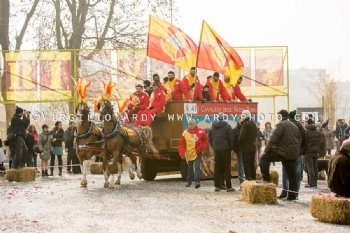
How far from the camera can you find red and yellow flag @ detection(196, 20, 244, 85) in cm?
2228

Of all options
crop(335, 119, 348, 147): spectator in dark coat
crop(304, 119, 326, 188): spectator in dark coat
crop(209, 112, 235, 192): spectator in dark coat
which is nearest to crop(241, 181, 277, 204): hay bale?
crop(209, 112, 235, 192): spectator in dark coat

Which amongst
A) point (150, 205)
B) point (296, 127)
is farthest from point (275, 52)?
point (150, 205)

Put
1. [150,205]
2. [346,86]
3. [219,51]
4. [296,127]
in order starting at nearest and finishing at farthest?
1. [150,205]
2. [296,127]
3. [219,51]
4. [346,86]

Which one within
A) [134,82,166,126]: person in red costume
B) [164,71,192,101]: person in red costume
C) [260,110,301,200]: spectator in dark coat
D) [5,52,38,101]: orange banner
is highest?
[5,52,38,101]: orange banner

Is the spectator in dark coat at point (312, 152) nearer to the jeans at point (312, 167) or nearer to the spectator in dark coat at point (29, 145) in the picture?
the jeans at point (312, 167)

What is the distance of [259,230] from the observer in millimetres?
11094

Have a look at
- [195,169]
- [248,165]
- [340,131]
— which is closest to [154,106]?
[195,169]

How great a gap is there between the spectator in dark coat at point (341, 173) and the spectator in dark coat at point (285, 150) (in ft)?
10.6

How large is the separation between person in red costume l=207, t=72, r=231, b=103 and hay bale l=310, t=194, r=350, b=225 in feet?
31.8

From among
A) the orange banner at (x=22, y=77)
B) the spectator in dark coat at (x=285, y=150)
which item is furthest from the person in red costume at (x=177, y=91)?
the orange banner at (x=22, y=77)

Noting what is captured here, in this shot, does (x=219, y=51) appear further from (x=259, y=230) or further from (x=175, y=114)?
(x=259, y=230)

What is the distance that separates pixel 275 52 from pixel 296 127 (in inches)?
489

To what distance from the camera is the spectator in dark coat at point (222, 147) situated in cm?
1808

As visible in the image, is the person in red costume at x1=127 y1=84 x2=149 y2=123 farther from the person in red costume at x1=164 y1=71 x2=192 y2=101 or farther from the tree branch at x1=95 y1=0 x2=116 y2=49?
the tree branch at x1=95 y1=0 x2=116 y2=49
